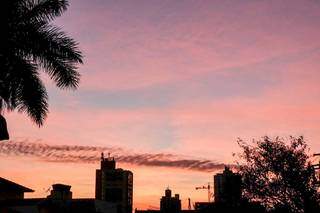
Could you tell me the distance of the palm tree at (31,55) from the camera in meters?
20.7

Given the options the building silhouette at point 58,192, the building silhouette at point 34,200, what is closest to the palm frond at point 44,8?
the building silhouette at point 34,200

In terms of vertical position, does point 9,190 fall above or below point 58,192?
above

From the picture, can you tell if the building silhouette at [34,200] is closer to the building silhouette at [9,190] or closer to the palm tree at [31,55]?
the building silhouette at [9,190]

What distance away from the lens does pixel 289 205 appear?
42.0 metres

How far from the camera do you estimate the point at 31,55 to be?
2172 cm

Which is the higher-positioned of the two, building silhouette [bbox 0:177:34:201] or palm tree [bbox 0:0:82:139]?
palm tree [bbox 0:0:82:139]

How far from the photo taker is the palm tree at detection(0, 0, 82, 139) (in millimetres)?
20672

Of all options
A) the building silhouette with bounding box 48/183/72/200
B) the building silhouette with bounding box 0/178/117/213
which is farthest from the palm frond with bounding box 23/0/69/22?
the building silhouette with bounding box 48/183/72/200

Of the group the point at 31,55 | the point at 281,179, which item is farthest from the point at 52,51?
the point at 281,179

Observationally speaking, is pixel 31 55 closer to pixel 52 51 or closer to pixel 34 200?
pixel 52 51

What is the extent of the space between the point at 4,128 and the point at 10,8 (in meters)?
11.9

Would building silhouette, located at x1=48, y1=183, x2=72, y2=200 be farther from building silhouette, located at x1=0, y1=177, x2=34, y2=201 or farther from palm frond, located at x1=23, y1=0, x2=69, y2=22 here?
palm frond, located at x1=23, y1=0, x2=69, y2=22

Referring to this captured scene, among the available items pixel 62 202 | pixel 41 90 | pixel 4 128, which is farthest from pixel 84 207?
pixel 4 128

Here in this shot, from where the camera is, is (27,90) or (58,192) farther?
(58,192)
